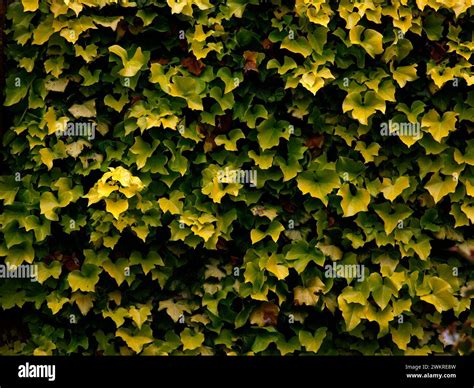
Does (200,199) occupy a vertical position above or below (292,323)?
above

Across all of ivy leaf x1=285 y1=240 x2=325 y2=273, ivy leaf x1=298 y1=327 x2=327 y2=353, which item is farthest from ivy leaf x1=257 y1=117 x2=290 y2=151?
ivy leaf x1=298 y1=327 x2=327 y2=353

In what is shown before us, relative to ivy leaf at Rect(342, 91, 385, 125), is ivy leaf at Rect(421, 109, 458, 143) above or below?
below

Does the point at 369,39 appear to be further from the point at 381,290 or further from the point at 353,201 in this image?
the point at 381,290

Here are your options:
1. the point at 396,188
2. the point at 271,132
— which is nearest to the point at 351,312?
the point at 396,188

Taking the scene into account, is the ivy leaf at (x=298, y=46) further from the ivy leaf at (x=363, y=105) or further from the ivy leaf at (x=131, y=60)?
the ivy leaf at (x=131, y=60)

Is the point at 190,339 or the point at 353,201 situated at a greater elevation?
the point at 353,201

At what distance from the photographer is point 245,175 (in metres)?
3.48

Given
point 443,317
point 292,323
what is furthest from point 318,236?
point 443,317

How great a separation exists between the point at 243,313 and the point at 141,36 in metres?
1.51

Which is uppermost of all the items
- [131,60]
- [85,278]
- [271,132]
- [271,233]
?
[131,60]

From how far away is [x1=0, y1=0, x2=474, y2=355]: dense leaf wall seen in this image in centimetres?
341

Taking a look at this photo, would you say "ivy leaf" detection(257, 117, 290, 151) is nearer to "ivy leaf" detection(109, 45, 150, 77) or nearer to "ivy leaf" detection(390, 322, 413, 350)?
"ivy leaf" detection(109, 45, 150, 77)

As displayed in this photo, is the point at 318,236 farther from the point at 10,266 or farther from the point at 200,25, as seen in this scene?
the point at 10,266

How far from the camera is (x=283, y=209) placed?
3.53m
